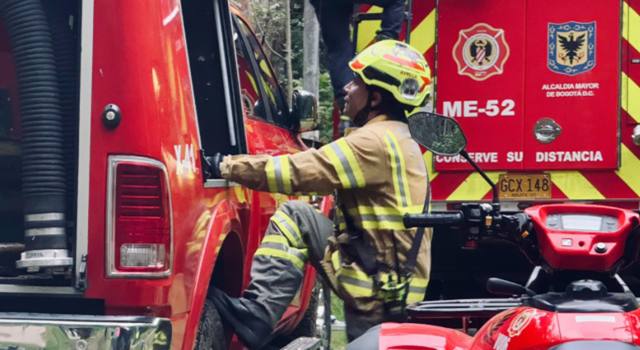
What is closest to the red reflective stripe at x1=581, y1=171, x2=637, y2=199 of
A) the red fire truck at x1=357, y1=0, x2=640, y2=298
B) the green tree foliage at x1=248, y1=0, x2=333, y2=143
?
the red fire truck at x1=357, y1=0, x2=640, y2=298

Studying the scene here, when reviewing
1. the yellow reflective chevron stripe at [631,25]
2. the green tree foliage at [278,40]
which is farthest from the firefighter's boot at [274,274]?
the green tree foliage at [278,40]

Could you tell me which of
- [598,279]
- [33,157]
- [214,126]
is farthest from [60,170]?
[598,279]

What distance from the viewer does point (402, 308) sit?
13.3 ft

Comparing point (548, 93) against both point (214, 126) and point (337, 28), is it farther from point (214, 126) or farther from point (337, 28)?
point (214, 126)

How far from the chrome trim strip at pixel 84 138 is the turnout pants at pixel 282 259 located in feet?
3.30

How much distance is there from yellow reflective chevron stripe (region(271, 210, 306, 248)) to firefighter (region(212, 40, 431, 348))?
0.22 m

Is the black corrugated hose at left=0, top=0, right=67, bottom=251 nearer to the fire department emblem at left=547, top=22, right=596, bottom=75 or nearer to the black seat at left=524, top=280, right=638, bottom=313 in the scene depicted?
the black seat at left=524, top=280, right=638, bottom=313

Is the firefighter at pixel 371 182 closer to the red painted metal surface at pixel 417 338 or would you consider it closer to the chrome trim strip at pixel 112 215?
the chrome trim strip at pixel 112 215

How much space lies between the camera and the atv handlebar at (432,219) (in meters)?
2.54

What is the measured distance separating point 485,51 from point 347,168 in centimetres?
253

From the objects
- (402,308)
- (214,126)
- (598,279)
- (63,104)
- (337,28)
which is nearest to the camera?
(598,279)

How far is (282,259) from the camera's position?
444 centimetres

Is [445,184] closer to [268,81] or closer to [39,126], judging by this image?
[268,81]

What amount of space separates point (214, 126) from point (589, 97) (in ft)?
7.72
